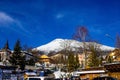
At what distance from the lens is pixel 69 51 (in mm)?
71938

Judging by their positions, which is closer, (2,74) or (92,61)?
(2,74)

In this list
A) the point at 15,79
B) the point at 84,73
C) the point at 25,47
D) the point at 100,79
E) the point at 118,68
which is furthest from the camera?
the point at 25,47

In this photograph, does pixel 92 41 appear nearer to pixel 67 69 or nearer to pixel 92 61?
pixel 92 61

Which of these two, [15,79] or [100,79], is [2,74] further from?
[100,79]

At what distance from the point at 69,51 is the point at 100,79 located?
151ft

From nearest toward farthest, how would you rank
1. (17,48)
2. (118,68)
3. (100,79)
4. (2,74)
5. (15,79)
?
(100,79), (118,68), (2,74), (15,79), (17,48)

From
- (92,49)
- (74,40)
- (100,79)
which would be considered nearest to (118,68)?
(100,79)

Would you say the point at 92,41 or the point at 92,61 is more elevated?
the point at 92,41

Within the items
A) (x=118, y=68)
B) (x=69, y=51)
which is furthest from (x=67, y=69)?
(x=118, y=68)

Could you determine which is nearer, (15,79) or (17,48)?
(15,79)

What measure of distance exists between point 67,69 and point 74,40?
1343 cm

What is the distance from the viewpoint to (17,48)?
64.1m

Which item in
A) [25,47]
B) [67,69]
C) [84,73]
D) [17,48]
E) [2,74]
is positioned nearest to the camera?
[2,74]

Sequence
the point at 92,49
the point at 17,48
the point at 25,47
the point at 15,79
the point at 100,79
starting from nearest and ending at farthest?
1. the point at 100,79
2. the point at 15,79
3. the point at 17,48
4. the point at 92,49
5. the point at 25,47
